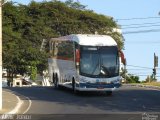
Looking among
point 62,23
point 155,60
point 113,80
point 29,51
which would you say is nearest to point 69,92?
point 113,80

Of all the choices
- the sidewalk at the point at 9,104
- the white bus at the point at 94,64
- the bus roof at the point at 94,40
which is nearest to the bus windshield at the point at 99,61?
the white bus at the point at 94,64

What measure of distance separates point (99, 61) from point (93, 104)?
4.97 meters

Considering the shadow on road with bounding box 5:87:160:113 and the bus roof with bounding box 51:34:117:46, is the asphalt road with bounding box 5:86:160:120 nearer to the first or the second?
the shadow on road with bounding box 5:87:160:113

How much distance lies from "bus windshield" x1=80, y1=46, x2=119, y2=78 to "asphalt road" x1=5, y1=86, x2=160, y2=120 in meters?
1.32

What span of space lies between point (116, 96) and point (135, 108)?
588 centimetres

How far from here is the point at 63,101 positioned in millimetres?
27516

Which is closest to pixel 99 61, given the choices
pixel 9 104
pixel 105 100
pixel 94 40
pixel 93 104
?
pixel 94 40

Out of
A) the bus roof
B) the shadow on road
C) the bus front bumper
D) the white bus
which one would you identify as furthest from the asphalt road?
the bus roof

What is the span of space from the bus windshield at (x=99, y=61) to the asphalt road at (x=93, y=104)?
4.33ft

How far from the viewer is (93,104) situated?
86.0 ft

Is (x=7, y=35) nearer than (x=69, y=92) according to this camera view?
No

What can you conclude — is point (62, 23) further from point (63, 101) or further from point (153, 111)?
point (153, 111)

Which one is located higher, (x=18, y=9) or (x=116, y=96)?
(x=18, y=9)

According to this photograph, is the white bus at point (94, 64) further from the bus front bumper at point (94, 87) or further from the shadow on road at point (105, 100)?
the shadow on road at point (105, 100)
